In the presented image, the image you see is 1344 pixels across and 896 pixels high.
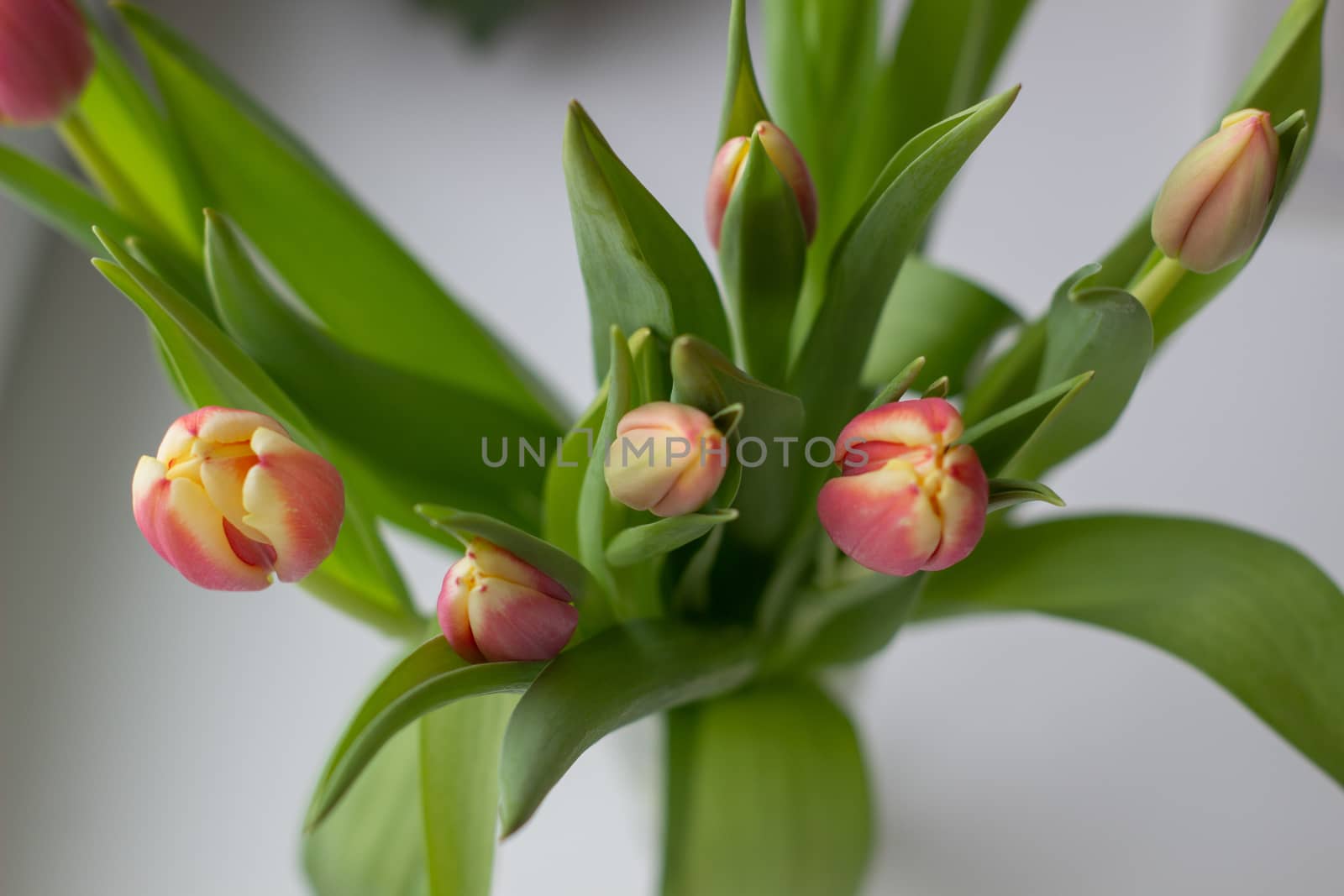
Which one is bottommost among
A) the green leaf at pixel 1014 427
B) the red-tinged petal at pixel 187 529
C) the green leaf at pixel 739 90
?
the red-tinged petal at pixel 187 529

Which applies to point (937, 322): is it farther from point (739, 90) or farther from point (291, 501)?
point (291, 501)

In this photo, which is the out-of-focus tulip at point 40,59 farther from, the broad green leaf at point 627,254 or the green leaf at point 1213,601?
the green leaf at point 1213,601

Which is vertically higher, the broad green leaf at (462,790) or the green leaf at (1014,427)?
the green leaf at (1014,427)

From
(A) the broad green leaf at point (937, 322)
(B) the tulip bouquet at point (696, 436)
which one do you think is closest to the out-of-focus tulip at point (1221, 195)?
(B) the tulip bouquet at point (696, 436)

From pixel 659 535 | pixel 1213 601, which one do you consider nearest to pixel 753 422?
pixel 659 535

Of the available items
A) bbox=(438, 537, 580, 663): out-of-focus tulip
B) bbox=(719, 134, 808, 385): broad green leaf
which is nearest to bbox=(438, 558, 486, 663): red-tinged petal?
bbox=(438, 537, 580, 663): out-of-focus tulip

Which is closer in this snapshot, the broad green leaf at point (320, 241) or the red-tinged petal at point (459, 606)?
the red-tinged petal at point (459, 606)

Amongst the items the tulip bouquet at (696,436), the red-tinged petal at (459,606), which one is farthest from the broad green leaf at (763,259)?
the red-tinged petal at (459,606)
